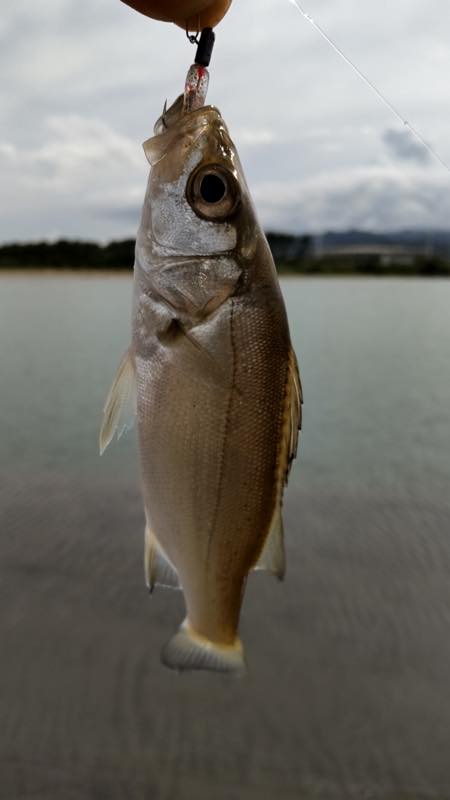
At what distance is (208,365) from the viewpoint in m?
1.71

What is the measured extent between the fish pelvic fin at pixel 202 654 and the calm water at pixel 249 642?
1671 mm

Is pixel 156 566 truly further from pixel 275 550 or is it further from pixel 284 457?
pixel 284 457

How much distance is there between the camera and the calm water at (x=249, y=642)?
3.38 meters

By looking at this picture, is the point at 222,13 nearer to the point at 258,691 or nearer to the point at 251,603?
the point at 258,691

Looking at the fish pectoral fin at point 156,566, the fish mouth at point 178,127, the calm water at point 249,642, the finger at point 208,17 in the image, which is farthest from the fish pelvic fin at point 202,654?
the finger at point 208,17

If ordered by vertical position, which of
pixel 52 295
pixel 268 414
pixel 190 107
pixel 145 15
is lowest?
pixel 52 295

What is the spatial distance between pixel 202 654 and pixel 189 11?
1914mm

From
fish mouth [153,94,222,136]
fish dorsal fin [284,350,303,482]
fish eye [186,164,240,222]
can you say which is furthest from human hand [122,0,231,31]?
fish dorsal fin [284,350,303,482]

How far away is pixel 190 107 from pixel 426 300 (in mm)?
30848

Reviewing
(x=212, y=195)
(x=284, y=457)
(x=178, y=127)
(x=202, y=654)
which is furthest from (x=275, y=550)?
(x=178, y=127)

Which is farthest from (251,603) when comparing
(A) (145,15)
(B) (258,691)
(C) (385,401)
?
(C) (385,401)

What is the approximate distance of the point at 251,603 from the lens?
4867mm

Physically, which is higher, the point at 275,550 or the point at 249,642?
the point at 275,550

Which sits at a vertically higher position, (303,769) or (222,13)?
(222,13)
